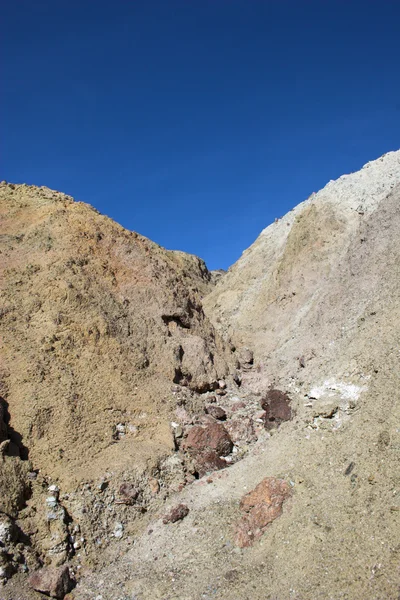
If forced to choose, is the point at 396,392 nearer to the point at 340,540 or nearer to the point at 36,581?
the point at 340,540

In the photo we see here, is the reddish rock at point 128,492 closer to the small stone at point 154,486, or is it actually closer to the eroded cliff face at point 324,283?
the small stone at point 154,486

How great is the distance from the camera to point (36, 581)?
6375mm

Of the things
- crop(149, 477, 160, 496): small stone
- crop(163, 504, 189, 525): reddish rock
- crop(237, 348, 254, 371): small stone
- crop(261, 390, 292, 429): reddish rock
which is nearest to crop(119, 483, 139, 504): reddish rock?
crop(149, 477, 160, 496): small stone

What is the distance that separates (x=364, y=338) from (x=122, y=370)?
239 inches

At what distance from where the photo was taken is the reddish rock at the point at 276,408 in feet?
33.3

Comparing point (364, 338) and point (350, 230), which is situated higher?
point (350, 230)

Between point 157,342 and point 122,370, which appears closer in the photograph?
point 122,370

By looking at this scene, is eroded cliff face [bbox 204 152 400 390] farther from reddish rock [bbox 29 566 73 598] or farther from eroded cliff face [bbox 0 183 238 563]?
reddish rock [bbox 29 566 73 598]

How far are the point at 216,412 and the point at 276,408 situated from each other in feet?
→ 5.07

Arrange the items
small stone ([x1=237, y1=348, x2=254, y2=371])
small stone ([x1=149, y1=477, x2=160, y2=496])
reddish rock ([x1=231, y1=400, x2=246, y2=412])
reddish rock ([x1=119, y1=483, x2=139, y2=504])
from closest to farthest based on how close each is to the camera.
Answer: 1. reddish rock ([x1=119, y1=483, x2=139, y2=504])
2. small stone ([x1=149, y1=477, x2=160, y2=496])
3. reddish rock ([x1=231, y1=400, x2=246, y2=412])
4. small stone ([x1=237, y1=348, x2=254, y2=371])

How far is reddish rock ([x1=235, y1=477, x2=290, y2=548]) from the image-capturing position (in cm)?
681

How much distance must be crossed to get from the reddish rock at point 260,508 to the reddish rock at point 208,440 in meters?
1.94

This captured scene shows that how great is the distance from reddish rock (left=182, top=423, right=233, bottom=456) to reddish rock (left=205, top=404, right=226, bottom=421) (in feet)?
3.31

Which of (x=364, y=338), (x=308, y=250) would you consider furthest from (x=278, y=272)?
(x=364, y=338)
